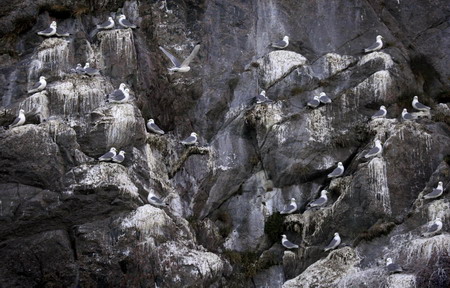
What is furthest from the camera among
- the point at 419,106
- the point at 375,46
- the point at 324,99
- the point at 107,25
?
the point at 375,46

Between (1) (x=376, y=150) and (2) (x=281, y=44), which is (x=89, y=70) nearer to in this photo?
(2) (x=281, y=44)

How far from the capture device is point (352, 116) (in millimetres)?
28016

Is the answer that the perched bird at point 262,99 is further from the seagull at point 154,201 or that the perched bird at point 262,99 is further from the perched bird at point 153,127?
the seagull at point 154,201

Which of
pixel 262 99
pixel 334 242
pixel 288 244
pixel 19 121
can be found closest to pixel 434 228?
pixel 334 242

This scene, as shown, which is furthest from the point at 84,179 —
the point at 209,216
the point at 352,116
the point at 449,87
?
the point at 449,87

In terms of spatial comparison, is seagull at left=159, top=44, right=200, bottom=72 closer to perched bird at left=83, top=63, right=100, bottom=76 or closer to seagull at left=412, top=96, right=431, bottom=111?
perched bird at left=83, top=63, right=100, bottom=76

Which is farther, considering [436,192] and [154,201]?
[154,201]

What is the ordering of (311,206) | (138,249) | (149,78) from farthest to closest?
(149,78) < (311,206) < (138,249)

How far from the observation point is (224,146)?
27.9 m

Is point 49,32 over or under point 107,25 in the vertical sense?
under

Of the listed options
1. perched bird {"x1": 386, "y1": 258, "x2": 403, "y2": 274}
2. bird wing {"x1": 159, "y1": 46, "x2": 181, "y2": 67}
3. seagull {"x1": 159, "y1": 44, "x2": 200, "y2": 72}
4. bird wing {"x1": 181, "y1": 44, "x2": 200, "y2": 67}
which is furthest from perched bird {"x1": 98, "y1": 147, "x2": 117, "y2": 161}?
perched bird {"x1": 386, "y1": 258, "x2": 403, "y2": 274}

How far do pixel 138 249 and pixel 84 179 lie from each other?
206 cm

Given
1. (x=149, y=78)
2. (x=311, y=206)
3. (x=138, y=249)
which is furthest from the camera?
(x=149, y=78)

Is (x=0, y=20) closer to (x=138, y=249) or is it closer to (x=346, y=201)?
(x=138, y=249)
